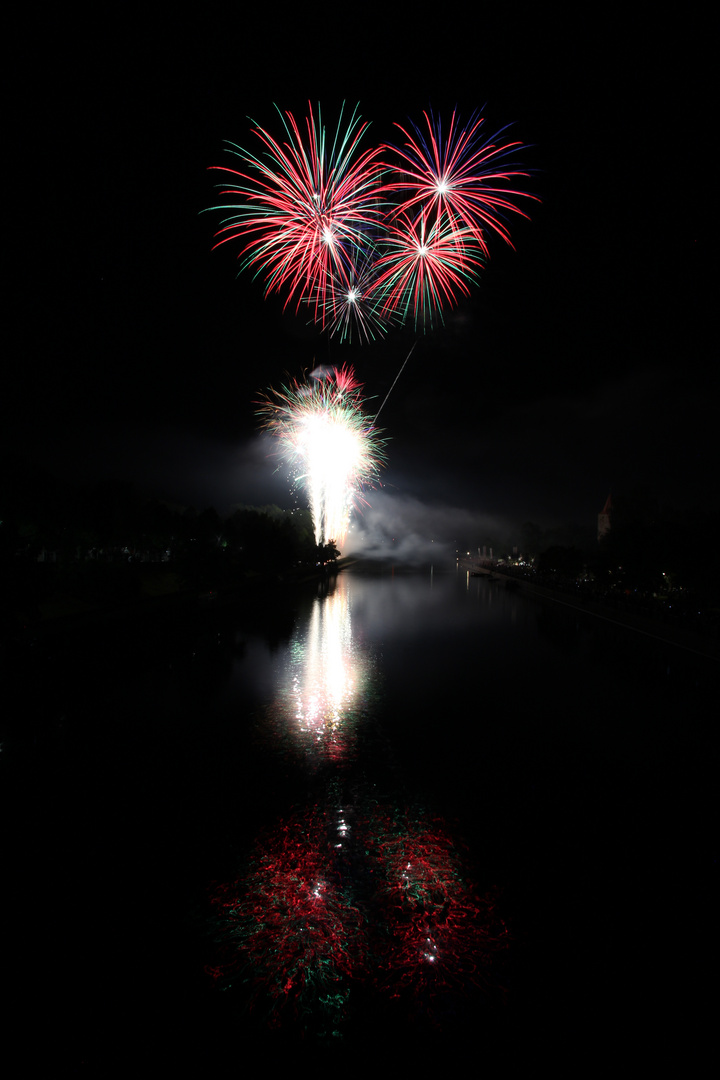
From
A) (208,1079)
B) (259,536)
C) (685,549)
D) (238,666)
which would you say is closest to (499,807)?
(208,1079)

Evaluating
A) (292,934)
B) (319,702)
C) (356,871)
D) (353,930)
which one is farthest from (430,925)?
(319,702)

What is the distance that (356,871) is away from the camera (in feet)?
21.0

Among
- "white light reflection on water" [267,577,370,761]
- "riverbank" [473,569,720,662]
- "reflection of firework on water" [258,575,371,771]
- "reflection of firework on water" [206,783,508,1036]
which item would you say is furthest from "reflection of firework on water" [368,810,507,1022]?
"riverbank" [473,569,720,662]

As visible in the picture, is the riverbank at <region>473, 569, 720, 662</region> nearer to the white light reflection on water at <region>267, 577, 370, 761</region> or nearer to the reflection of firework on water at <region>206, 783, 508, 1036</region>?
the white light reflection on water at <region>267, 577, 370, 761</region>

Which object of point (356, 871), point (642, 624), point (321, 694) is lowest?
point (321, 694)

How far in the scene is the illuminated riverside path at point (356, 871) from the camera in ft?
14.4

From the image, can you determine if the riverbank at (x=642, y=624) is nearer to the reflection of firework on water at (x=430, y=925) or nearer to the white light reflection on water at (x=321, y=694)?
the white light reflection on water at (x=321, y=694)

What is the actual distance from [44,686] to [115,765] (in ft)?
21.3

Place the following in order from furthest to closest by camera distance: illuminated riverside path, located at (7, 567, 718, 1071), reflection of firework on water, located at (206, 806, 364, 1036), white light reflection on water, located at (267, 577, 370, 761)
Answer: white light reflection on water, located at (267, 577, 370, 761) → reflection of firework on water, located at (206, 806, 364, 1036) → illuminated riverside path, located at (7, 567, 718, 1071)

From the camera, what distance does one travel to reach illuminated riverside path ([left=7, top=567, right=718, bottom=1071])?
438cm

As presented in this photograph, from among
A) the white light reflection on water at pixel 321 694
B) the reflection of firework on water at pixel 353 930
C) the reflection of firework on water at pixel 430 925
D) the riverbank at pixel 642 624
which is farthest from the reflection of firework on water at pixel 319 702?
the riverbank at pixel 642 624

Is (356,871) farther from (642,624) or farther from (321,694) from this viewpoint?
(642,624)

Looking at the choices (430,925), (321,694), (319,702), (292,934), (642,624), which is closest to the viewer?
(292,934)

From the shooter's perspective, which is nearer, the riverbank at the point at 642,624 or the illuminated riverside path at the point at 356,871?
the illuminated riverside path at the point at 356,871
